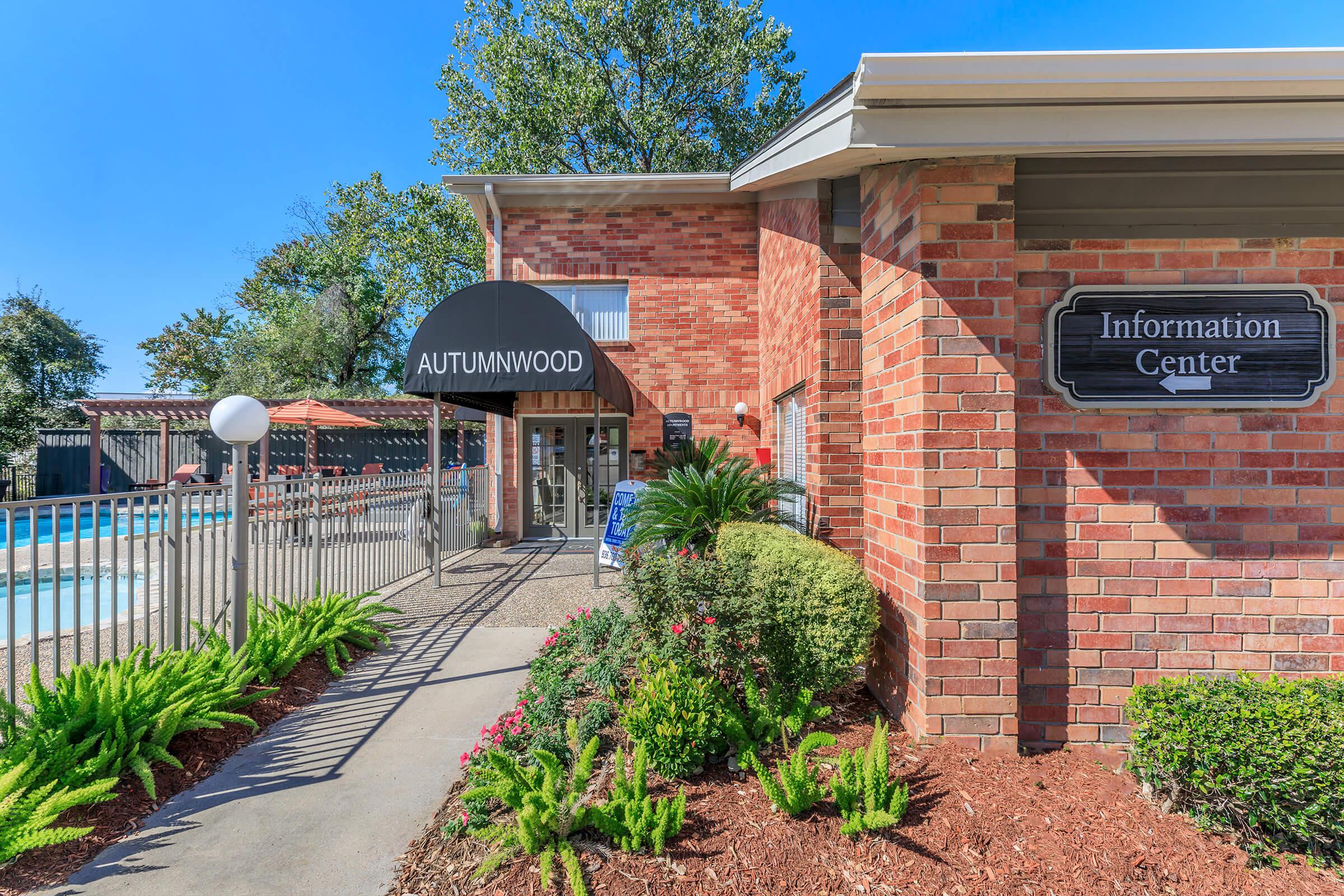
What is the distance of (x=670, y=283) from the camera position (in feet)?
30.6

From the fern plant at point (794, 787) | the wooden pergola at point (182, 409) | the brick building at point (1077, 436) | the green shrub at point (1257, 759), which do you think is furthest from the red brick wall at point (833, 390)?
the wooden pergola at point (182, 409)

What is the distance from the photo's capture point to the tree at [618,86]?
16.6 meters

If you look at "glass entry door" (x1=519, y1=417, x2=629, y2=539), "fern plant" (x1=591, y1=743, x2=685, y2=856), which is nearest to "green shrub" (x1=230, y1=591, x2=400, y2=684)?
"fern plant" (x1=591, y1=743, x2=685, y2=856)

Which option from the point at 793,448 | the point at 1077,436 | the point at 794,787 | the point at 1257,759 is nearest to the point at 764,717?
the point at 794,787

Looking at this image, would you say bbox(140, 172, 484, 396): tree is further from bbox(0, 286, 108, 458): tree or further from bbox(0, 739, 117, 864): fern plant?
bbox(0, 739, 117, 864): fern plant

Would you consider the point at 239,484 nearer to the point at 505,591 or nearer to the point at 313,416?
the point at 505,591

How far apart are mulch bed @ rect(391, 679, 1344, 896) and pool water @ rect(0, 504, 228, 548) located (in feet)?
8.41

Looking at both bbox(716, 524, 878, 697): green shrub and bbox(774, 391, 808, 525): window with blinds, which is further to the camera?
bbox(774, 391, 808, 525): window with blinds

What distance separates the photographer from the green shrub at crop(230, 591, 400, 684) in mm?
3879

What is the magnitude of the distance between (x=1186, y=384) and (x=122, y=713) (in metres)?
5.48

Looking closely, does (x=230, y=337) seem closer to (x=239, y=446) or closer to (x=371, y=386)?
(x=371, y=386)

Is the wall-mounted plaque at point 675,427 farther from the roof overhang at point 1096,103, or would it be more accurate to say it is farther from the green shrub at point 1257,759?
the green shrub at point 1257,759

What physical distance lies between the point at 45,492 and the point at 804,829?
24627 millimetres

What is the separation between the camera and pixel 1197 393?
2.82 meters
